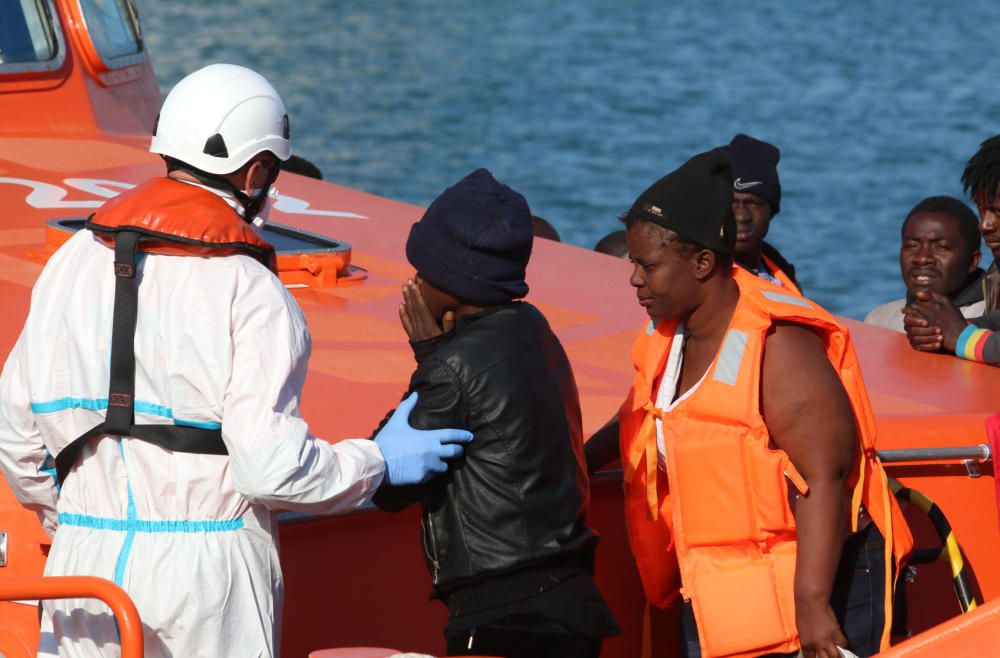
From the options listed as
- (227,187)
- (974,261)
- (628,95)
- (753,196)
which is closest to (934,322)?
(974,261)

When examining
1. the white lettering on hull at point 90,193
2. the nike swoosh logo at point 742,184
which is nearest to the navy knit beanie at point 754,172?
the nike swoosh logo at point 742,184

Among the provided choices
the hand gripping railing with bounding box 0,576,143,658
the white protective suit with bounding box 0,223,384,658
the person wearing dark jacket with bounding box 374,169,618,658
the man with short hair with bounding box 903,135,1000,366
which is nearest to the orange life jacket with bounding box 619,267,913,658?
the person wearing dark jacket with bounding box 374,169,618,658

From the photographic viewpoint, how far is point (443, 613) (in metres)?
3.82

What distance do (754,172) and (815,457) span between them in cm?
170

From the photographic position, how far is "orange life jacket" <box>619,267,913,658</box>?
10.3 feet

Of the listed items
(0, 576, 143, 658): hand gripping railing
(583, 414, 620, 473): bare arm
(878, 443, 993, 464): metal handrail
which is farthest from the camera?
(878, 443, 993, 464): metal handrail

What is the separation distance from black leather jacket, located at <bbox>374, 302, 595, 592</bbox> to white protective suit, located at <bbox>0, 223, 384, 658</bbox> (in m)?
0.16

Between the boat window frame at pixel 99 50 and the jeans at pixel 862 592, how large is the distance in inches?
186

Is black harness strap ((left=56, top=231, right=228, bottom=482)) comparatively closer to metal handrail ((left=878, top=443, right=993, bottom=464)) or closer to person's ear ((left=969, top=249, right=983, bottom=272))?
metal handrail ((left=878, top=443, right=993, bottom=464))

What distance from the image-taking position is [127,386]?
297 cm

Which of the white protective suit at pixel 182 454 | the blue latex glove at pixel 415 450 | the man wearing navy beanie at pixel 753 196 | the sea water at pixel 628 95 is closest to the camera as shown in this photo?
the white protective suit at pixel 182 454

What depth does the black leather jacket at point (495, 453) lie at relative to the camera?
3.08m

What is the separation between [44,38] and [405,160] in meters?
15.4

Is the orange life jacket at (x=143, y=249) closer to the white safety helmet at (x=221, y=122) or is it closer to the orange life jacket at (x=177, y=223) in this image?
the orange life jacket at (x=177, y=223)
